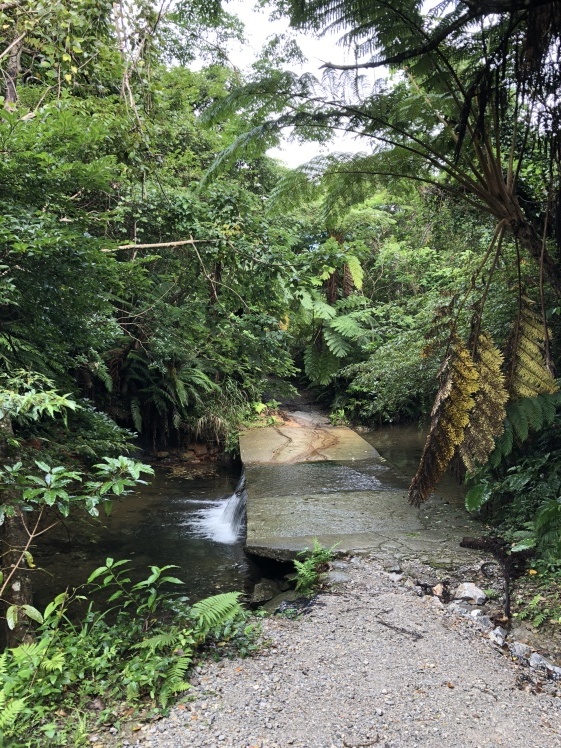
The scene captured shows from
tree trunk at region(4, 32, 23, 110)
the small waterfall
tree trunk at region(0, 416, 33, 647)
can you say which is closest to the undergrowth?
tree trunk at region(0, 416, 33, 647)

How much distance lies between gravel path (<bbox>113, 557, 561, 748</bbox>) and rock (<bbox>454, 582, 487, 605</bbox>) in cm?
20

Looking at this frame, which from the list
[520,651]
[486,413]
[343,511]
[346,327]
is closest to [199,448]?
[346,327]

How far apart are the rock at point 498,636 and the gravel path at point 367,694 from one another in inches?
1.5

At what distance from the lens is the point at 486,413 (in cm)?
287

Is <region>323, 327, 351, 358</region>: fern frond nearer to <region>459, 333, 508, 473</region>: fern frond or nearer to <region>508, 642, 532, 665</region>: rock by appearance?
<region>459, 333, 508, 473</region>: fern frond

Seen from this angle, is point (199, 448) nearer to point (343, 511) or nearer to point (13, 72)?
point (343, 511)

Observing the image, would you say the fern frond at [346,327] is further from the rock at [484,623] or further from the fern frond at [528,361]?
the rock at [484,623]

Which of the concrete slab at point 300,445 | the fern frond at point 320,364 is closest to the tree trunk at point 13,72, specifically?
the concrete slab at point 300,445

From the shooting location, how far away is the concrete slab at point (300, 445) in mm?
7375

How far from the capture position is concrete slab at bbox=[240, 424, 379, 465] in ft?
24.2

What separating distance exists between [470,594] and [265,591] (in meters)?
1.44

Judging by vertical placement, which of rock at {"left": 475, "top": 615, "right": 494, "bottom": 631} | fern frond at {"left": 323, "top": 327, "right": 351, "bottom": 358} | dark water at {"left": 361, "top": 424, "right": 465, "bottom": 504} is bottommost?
dark water at {"left": 361, "top": 424, "right": 465, "bottom": 504}

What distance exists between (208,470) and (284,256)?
16.9ft

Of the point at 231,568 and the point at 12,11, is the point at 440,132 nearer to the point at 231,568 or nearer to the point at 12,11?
the point at 12,11
